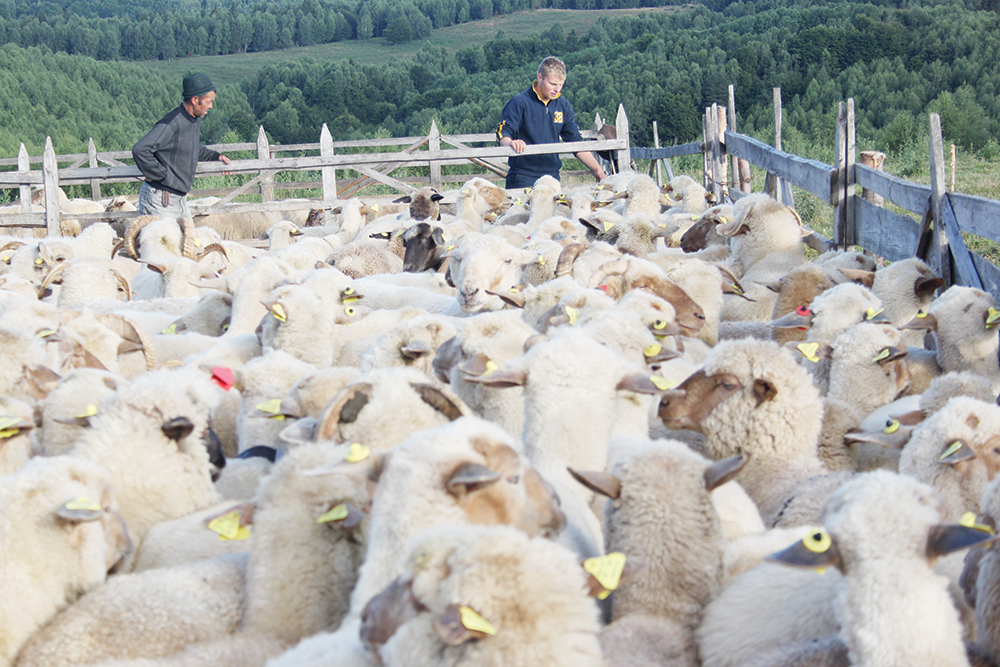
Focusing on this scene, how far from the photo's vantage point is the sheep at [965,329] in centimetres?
406

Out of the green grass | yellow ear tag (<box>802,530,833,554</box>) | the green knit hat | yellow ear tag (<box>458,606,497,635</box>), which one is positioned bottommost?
yellow ear tag (<box>802,530,833,554</box>)

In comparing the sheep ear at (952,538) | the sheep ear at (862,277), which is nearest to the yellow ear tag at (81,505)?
the sheep ear at (952,538)

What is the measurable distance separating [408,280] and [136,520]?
393 centimetres

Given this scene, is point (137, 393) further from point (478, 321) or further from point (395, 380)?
point (478, 321)

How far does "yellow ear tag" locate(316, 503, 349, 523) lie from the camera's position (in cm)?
240

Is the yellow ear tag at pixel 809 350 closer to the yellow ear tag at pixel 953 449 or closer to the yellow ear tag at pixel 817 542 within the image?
the yellow ear tag at pixel 953 449

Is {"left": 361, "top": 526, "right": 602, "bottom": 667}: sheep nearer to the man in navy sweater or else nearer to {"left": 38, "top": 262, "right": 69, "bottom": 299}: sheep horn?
{"left": 38, "top": 262, "right": 69, "bottom": 299}: sheep horn

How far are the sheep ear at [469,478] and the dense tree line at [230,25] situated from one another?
58085 millimetres

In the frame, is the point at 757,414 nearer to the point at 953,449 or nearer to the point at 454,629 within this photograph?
the point at 953,449

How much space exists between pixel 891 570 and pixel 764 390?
1.46 metres

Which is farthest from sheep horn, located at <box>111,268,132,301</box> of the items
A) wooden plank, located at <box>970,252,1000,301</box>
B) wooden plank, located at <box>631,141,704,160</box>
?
wooden plank, located at <box>631,141,704,160</box>

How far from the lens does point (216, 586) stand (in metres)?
2.62

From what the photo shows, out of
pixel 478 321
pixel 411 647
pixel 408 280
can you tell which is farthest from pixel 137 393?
pixel 408 280

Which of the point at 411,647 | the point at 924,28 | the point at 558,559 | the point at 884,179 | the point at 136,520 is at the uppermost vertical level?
the point at 924,28
